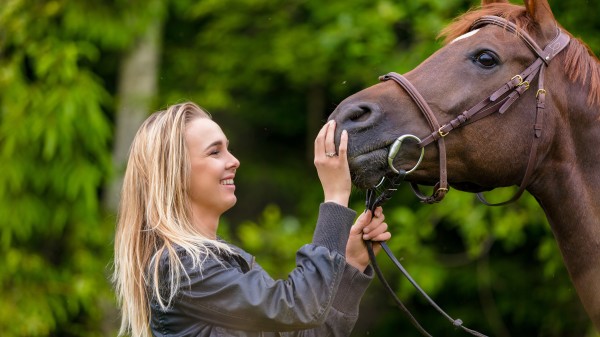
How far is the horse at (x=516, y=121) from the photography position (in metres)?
2.71

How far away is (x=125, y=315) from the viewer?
278 cm

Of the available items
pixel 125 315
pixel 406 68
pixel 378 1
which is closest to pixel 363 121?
pixel 125 315

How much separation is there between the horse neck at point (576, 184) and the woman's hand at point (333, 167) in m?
0.70

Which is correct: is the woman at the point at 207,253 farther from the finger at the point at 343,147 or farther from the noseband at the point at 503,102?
the noseband at the point at 503,102

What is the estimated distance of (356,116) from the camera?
264 cm

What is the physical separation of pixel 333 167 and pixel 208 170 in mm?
407

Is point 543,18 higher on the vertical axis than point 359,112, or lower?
higher

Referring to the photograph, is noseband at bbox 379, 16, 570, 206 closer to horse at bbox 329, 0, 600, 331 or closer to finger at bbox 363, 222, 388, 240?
horse at bbox 329, 0, 600, 331

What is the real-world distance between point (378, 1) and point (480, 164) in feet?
12.9

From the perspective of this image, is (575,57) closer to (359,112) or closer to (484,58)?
(484,58)

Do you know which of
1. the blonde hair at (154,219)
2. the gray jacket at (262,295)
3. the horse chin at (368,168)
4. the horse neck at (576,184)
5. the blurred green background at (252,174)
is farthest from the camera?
the blurred green background at (252,174)

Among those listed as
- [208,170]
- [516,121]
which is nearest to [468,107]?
[516,121]

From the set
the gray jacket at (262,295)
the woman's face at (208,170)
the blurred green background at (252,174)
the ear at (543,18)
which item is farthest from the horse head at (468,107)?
the blurred green background at (252,174)

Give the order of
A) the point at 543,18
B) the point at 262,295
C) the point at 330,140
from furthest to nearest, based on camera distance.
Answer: the point at 543,18 < the point at 330,140 < the point at 262,295
